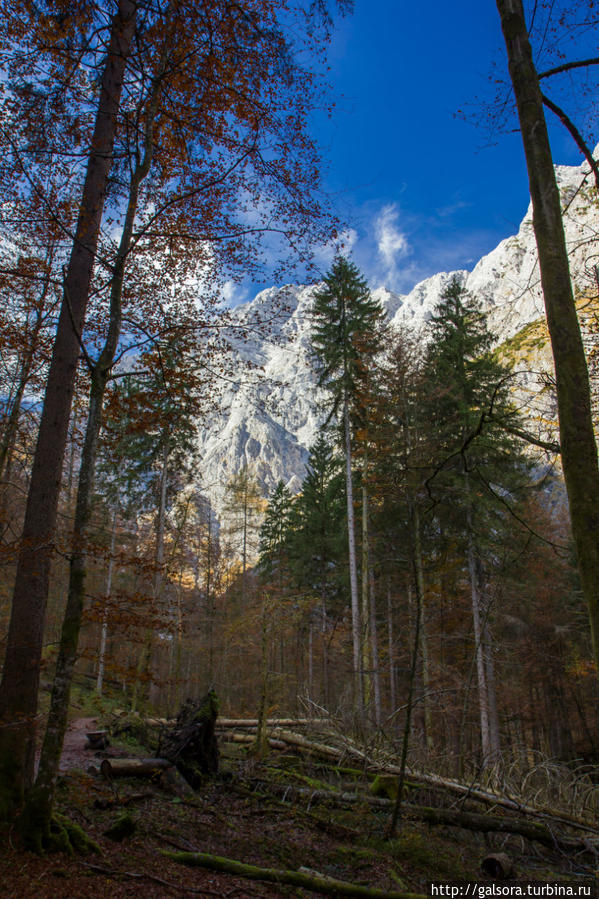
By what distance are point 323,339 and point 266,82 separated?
11116 millimetres

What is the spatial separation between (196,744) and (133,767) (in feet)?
3.47

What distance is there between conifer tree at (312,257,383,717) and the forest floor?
944 centimetres

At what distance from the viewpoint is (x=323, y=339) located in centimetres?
1709

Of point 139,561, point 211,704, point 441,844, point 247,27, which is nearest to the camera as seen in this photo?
point 139,561

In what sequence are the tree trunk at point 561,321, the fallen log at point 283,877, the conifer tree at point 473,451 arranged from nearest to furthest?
the tree trunk at point 561,321 → the fallen log at point 283,877 → the conifer tree at point 473,451

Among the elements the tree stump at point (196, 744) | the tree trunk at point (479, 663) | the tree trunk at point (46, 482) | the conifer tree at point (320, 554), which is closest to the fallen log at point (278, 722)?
the tree stump at point (196, 744)

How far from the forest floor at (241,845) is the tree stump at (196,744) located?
329mm

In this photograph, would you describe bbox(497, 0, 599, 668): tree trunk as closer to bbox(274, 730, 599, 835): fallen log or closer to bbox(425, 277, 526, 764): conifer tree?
bbox(274, 730, 599, 835): fallen log

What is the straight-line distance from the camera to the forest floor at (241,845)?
3455 millimetres

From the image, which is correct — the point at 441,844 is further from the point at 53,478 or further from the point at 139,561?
the point at 53,478

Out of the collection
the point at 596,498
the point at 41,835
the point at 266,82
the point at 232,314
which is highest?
the point at 266,82

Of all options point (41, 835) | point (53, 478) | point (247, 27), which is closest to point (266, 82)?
point (247, 27)

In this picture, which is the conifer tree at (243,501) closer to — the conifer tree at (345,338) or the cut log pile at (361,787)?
the conifer tree at (345,338)

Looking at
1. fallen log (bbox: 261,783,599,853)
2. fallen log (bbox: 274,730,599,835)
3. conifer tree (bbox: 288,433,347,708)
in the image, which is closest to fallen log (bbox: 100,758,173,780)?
fallen log (bbox: 261,783,599,853)
